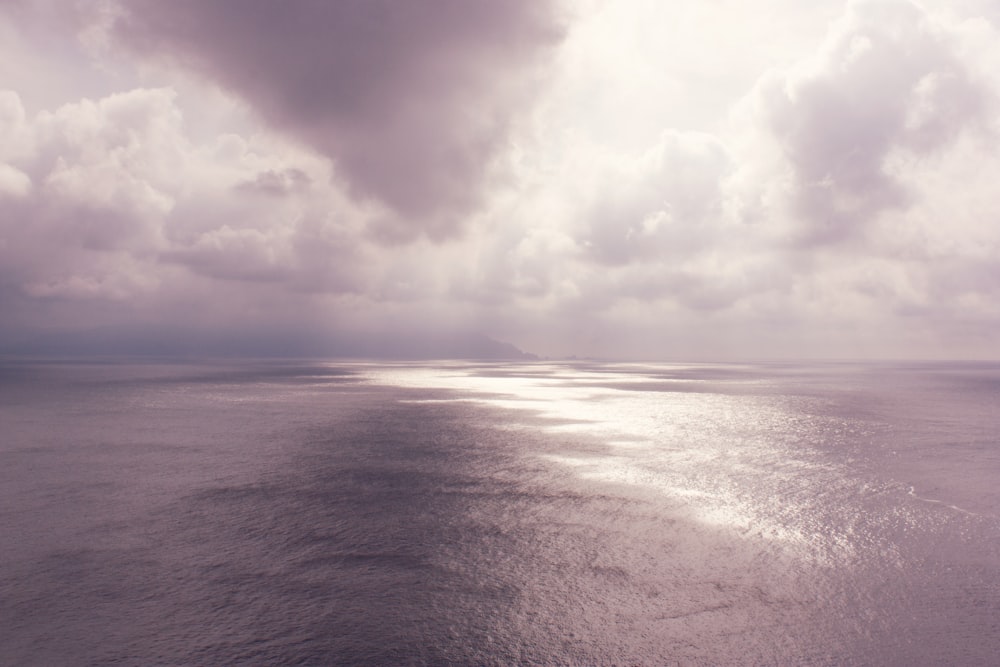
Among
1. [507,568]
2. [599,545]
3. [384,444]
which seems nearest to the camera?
[507,568]

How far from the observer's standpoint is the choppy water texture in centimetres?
2045

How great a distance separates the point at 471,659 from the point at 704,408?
9084cm

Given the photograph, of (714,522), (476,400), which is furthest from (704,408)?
(714,522)

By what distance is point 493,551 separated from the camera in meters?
28.7

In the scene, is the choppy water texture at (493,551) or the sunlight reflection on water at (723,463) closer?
the choppy water texture at (493,551)

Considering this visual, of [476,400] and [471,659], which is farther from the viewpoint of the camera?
[476,400]

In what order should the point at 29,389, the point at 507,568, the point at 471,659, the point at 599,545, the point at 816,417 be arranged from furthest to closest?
the point at 29,389, the point at 816,417, the point at 599,545, the point at 507,568, the point at 471,659

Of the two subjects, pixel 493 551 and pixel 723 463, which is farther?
pixel 723 463

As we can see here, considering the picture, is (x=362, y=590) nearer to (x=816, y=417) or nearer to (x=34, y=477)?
(x=34, y=477)

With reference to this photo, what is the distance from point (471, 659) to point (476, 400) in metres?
Answer: 97.0

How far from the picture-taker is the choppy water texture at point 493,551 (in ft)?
67.1

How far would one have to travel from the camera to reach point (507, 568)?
26.7 meters

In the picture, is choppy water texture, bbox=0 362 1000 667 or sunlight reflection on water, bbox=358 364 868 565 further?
sunlight reflection on water, bbox=358 364 868 565

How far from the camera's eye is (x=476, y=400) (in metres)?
116
